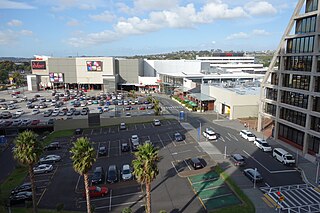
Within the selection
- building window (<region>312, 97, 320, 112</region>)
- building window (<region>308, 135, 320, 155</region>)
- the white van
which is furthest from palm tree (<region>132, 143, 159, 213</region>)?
building window (<region>308, 135, 320, 155</region>)

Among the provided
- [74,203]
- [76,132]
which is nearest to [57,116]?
[76,132]

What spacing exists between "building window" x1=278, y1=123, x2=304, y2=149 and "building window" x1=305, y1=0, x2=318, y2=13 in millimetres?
22976

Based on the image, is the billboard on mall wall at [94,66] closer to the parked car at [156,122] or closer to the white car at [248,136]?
the parked car at [156,122]

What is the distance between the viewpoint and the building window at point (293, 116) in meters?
48.4

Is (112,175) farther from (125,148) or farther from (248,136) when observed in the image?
(248,136)

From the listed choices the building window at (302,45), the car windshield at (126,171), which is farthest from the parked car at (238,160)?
the building window at (302,45)

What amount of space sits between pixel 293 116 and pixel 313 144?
22.9 feet

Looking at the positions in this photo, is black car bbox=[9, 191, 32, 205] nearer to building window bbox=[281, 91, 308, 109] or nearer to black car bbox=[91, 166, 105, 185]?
black car bbox=[91, 166, 105, 185]

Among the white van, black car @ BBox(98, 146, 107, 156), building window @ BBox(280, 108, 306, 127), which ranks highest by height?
building window @ BBox(280, 108, 306, 127)

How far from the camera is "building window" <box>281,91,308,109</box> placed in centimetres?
4766

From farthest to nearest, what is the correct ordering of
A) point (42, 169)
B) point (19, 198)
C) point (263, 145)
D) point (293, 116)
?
point (293, 116), point (263, 145), point (42, 169), point (19, 198)

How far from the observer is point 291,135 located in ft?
174

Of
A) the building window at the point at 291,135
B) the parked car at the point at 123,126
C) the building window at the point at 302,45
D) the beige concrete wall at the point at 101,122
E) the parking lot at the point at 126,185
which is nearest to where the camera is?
the parking lot at the point at 126,185

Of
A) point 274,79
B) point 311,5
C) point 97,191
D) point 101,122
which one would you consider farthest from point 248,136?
point 101,122
